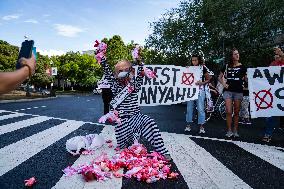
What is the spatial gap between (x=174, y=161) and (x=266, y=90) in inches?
142

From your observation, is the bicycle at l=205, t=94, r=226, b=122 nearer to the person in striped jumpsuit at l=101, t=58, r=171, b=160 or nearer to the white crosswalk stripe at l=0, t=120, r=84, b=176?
the white crosswalk stripe at l=0, t=120, r=84, b=176

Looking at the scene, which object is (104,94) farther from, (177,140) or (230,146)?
(230,146)

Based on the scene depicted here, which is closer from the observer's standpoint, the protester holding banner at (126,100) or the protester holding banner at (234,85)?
the protester holding banner at (126,100)

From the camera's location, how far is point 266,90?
313 inches

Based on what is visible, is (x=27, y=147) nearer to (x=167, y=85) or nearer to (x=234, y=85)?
(x=167, y=85)

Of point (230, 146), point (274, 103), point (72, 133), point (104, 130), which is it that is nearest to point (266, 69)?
point (274, 103)

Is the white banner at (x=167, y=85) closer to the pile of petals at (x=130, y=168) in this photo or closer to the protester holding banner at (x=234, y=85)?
the protester holding banner at (x=234, y=85)

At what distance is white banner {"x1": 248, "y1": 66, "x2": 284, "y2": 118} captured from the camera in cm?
779

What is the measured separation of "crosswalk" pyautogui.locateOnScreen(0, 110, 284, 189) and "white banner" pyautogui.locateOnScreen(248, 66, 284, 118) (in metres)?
1.11

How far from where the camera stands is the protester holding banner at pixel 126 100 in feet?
18.5

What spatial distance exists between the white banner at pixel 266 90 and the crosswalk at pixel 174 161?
3.65ft

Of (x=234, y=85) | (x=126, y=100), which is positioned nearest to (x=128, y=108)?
(x=126, y=100)

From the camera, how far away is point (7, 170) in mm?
4848

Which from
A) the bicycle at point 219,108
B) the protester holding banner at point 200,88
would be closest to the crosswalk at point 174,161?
the protester holding banner at point 200,88
